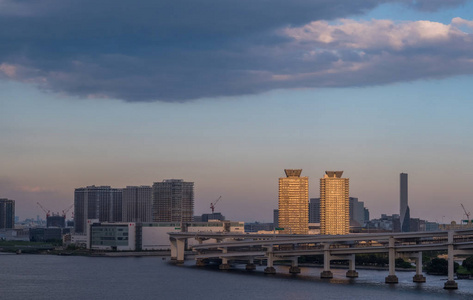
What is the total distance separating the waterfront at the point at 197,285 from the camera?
237 ft

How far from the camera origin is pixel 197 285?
80.9m

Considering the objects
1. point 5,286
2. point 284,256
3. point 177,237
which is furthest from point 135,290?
point 177,237

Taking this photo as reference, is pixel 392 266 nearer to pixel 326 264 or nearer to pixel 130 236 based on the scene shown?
pixel 326 264

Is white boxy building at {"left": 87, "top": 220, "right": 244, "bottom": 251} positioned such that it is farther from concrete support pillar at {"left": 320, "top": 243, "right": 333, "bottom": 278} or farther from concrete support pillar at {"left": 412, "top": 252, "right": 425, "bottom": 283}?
concrete support pillar at {"left": 412, "top": 252, "right": 425, "bottom": 283}

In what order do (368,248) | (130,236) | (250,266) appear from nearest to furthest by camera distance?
(368,248) < (250,266) < (130,236)

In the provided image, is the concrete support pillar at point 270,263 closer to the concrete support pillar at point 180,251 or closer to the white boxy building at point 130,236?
the concrete support pillar at point 180,251

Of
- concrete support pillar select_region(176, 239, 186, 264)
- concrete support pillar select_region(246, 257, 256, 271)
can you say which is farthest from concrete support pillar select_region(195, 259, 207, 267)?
concrete support pillar select_region(246, 257, 256, 271)

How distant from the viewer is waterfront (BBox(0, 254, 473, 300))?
2842 inches

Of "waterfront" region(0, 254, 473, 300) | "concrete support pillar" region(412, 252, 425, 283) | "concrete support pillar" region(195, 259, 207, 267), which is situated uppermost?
"concrete support pillar" region(412, 252, 425, 283)

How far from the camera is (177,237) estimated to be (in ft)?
411

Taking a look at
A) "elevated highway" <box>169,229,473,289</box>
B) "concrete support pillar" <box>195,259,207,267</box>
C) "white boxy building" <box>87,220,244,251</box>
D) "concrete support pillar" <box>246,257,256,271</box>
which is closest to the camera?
"elevated highway" <box>169,229,473,289</box>

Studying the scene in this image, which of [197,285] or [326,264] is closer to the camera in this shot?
[197,285]

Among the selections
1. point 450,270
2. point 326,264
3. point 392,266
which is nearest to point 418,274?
point 392,266

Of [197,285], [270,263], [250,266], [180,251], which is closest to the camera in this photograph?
[197,285]
